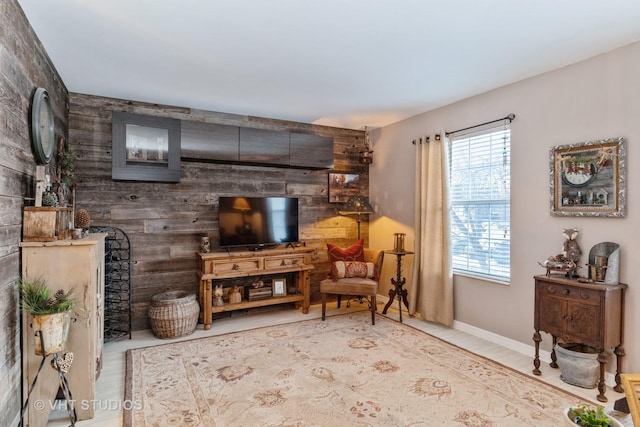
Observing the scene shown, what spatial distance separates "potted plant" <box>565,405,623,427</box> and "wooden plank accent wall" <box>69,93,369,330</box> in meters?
3.77

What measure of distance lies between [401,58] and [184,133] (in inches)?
96.0

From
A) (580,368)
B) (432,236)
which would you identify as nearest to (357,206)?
(432,236)

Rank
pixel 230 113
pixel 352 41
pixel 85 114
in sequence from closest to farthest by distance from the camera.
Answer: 1. pixel 352 41
2. pixel 85 114
3. pixel 230 113

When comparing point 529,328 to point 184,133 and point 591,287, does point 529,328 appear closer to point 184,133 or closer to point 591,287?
point 591,287

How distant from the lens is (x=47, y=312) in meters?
2.11

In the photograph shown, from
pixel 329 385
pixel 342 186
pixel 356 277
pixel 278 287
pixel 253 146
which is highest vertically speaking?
pixel 253 146

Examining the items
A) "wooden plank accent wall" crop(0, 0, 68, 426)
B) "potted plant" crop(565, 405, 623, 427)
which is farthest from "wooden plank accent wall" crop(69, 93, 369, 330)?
"potted plant" crop(565, 405, 623, 427)

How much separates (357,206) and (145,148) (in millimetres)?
2661

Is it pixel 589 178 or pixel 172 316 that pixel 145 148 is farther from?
pixel 589 178

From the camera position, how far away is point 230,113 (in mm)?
4484

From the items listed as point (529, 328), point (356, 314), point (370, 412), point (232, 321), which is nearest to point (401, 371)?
point (370, 412)

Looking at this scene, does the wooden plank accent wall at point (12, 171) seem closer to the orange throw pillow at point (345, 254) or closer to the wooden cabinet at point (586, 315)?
the orange throw pillow at point (345, 254)

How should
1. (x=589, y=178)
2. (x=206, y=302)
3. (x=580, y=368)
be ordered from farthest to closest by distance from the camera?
(x=206, y=302)
(x=589, y=178)
(x=580, y=368)

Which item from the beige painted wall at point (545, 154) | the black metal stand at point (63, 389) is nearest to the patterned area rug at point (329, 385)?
the black metal stand at point (63, 389)
